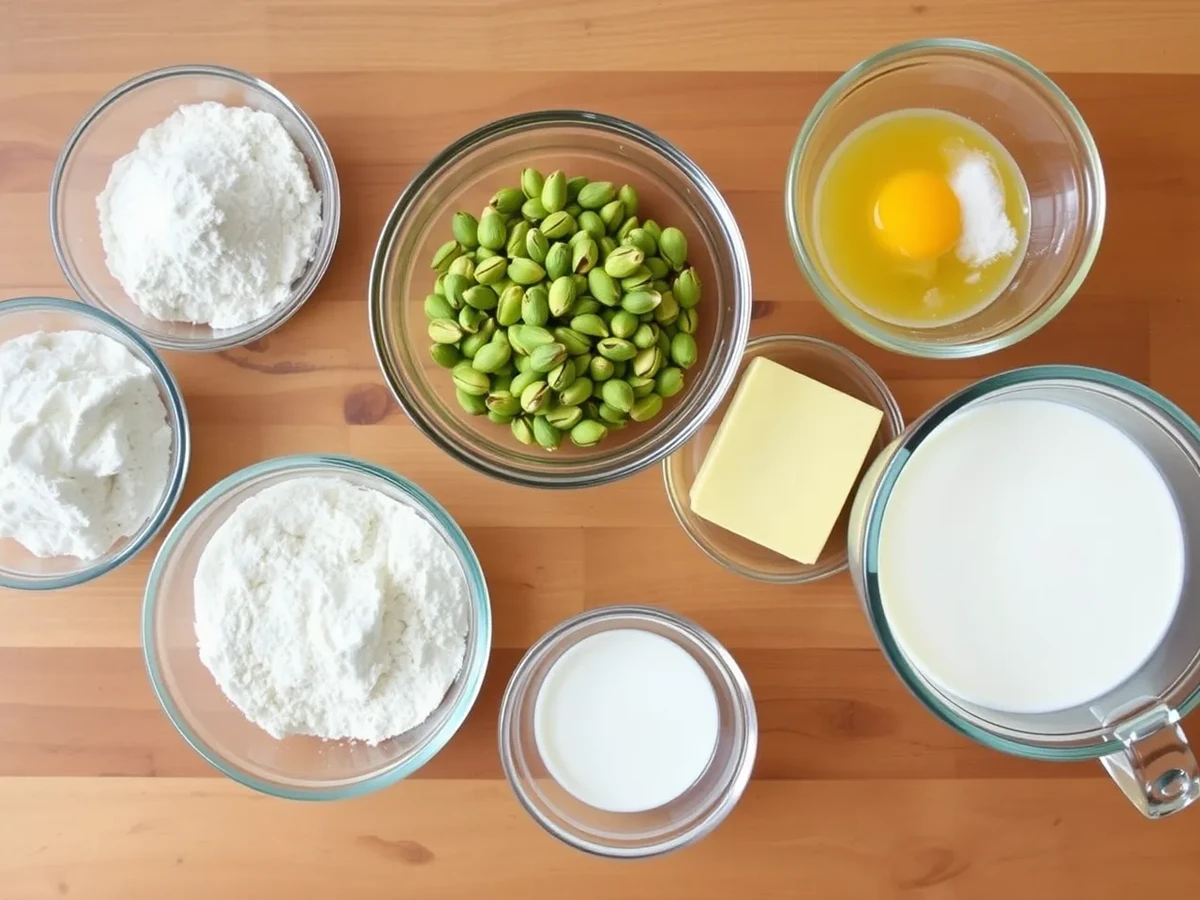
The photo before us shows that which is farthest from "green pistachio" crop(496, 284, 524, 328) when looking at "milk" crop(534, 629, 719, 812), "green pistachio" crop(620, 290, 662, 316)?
"milk" crop(534, 629, 719, 812)

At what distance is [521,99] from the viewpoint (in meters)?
1.04

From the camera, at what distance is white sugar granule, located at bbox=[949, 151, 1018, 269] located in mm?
984

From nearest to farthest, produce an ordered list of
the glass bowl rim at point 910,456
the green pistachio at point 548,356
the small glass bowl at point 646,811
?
the glass bowl rim at point 910,456 < the green pistachio at point 548,356 < the small glass bowl at point 646,811

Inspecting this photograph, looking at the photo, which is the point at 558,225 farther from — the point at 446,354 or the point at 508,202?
the point at 446,354

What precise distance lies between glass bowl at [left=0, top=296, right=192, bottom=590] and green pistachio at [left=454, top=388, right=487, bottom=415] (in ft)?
1.01

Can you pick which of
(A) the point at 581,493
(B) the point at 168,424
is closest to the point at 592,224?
(A) the point at 581,493

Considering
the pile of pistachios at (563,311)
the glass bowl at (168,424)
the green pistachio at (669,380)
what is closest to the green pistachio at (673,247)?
the pile of pistachios at (563,311)

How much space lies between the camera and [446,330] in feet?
3.12

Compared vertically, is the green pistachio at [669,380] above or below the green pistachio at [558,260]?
below

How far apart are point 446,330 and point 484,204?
0.16 metres

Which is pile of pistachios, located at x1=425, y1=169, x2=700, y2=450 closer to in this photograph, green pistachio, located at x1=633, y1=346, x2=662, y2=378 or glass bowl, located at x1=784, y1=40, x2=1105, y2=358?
green pistachio, located at x1=633, y1=346, x2=662, y2=378

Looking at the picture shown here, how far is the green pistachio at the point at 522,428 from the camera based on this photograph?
3.16 feet

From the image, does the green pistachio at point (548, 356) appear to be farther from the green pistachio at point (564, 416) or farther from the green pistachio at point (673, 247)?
the green pistachio at point (673, 247)

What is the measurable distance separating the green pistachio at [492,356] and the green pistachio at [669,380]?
0.15 metres
